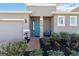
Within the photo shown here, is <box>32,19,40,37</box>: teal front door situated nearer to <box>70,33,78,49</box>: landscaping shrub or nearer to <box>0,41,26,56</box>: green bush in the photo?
<box>0,41,26,56</box>: green bush

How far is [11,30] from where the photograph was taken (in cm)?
417

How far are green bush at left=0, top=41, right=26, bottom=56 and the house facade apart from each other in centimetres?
12

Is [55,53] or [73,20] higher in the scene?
[73,20]

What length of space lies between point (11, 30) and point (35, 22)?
477mm

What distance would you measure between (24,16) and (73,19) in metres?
0.92

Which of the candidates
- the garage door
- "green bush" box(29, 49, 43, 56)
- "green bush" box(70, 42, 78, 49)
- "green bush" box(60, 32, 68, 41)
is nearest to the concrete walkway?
"green bush" box(29, 49, 43, 56)

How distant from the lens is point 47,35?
164 inches

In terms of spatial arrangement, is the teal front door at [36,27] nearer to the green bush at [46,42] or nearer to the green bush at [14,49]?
the green bush at [46,42]

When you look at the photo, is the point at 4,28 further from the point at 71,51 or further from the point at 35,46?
the point at 71,51

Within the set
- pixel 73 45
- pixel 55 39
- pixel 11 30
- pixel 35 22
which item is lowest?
pixel 73 45

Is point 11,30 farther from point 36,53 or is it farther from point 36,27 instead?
point 36,53

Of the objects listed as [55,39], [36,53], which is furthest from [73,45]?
[36,53]

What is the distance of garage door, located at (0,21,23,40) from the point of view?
4.15 meters

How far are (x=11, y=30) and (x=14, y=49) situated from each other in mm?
363
